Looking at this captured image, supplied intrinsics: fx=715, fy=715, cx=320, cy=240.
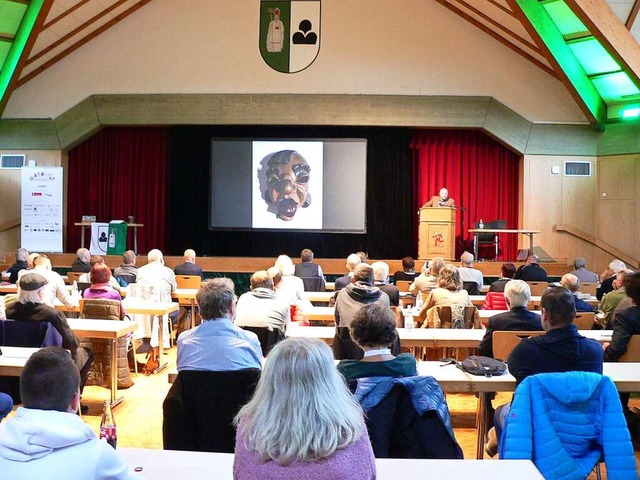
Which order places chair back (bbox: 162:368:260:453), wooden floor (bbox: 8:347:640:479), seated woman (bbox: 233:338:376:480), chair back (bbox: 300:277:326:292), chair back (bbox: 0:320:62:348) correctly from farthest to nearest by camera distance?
chair back (bbox: 300:277:326:292) < wooden floor (bbox: 8:347:640:479) < chair back (bbox: 0:320:62:348) < chair back (bbox: 162:368:260:453) < seated woman (bbox: 233:338:376:480)

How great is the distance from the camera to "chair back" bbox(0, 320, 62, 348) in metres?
4.80

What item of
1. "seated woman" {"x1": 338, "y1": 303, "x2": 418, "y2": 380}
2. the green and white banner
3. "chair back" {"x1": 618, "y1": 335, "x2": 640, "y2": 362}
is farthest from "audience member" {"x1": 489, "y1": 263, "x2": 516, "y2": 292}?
the green and white banner

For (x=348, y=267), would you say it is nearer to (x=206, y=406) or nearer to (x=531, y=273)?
(x=531, y=273)

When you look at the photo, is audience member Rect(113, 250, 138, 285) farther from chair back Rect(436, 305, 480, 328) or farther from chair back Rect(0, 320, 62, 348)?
chair back Rect(436, 305, 480, 328)

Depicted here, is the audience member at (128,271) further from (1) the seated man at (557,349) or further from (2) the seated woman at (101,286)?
(1) the seated man at (557,349)

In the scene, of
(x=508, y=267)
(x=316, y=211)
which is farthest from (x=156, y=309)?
(x=316, y=211)

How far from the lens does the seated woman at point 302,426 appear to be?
1.75 m

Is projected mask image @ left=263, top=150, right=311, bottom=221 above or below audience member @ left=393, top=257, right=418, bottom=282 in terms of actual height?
above

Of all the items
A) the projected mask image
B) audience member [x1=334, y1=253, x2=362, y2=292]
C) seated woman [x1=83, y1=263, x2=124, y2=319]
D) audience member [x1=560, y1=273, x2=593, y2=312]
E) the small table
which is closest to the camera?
seated woman [x1=83, y1=263, x2=124, y2=319]

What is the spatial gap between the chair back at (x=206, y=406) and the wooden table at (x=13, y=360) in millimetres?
1200

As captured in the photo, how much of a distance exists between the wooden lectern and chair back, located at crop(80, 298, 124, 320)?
7.45 metres

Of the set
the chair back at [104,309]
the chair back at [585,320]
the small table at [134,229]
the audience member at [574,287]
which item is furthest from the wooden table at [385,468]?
the small table at [134,229]

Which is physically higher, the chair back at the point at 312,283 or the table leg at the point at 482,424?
the chair back at the point at 312,283

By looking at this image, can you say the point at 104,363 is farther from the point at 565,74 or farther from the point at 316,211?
the point at 565,74
